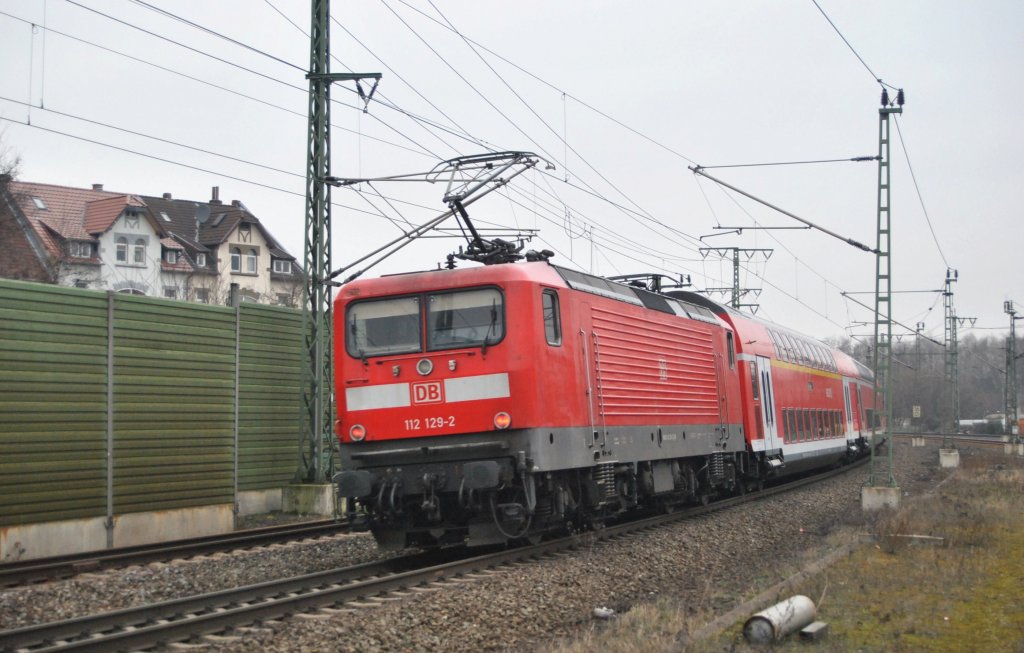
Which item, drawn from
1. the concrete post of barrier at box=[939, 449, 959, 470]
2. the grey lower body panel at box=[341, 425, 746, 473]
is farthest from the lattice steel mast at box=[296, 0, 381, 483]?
the concrete post of barrier at box=[939, 449, 959, 470]

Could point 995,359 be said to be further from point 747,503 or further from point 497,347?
point 497,347

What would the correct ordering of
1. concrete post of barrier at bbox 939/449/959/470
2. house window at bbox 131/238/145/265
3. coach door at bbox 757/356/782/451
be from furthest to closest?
house window at bbox 131/238/145/265 < concrete post of barrier at bbox 939/449/959/470 < coach door at bbox 757/356/782/451

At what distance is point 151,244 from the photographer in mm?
59312

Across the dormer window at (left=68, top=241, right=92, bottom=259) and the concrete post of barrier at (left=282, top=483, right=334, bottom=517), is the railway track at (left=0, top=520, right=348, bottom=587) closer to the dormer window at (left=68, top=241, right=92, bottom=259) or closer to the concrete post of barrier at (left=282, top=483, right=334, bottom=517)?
the concrete post of barrier at (left=282, top=483, right=334, bottom=517)

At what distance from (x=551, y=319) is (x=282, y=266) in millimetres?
57586

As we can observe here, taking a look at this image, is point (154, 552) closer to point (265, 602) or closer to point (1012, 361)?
point (265, 602)

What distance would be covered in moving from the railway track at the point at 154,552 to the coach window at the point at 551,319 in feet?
17.3

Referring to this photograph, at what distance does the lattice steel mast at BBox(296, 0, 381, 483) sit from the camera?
18.7 m

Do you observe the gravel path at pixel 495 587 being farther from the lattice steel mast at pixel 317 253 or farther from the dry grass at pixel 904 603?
the lattice steel mast at pixel 317 253

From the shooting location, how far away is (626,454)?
1484 cm

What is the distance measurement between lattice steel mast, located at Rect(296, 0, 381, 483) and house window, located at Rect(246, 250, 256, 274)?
4738cm

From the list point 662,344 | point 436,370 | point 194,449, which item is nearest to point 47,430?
point 194,449

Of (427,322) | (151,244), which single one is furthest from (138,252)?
(427,322)

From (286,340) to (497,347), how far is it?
830 cm
